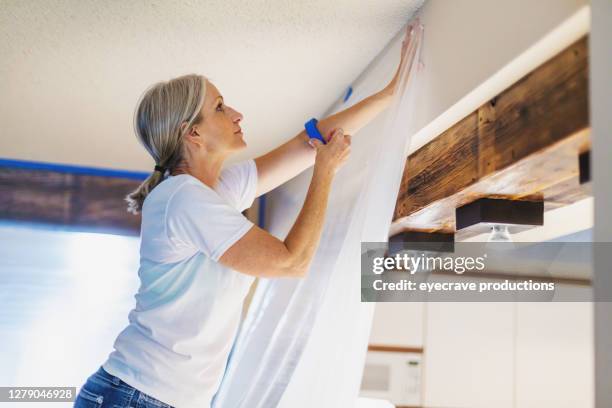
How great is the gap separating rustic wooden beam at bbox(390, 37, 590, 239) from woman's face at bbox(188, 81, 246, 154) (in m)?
0.51

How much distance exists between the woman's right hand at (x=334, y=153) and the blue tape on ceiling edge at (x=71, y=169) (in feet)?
7.91

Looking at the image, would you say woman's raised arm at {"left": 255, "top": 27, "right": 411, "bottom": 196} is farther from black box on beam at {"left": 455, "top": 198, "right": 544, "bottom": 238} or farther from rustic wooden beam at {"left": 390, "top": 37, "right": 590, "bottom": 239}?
black box on beam at {"left": 455, "top": 198, "right": 544, "bottom": 238}

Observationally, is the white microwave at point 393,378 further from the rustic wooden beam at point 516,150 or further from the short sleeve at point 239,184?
the short sleeve at point 239,184

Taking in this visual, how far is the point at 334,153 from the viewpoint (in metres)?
1.47

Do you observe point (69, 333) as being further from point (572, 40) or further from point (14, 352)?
point (572, 40)

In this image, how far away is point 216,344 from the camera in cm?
142

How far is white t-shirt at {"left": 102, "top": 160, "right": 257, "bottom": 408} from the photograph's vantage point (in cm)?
135

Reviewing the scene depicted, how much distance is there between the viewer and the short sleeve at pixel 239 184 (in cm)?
170

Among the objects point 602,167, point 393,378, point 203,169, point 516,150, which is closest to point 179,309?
point 203,169

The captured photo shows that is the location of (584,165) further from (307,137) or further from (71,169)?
(71,169)

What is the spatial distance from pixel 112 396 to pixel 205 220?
0.41m

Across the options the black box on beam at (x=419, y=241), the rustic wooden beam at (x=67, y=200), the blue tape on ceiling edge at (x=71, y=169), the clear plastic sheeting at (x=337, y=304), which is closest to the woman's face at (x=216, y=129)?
the clear plastic sheeting at (x=337, y=304)

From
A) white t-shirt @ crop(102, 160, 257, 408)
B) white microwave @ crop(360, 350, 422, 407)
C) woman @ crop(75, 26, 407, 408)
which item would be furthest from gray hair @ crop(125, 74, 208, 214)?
white microwave @ crop(360, 350, 422, 407)

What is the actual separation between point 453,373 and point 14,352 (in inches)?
93.6
